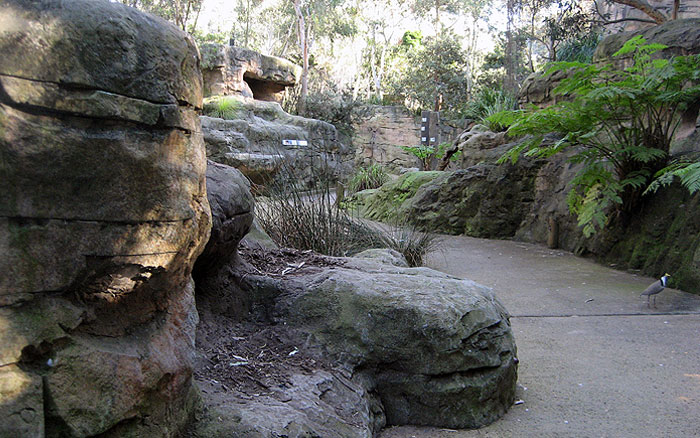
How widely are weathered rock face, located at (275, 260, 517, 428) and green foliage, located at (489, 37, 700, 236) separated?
3306 millimetres

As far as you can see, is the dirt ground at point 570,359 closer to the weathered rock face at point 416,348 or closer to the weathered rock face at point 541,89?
the weathered rock face at point 416,348

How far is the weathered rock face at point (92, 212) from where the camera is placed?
1.18m

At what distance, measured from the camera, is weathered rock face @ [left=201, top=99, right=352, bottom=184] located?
9.75 meters

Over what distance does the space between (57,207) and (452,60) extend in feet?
73.0

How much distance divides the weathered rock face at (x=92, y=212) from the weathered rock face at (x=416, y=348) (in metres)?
0.88

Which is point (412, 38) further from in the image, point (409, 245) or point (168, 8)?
point (409, 245)

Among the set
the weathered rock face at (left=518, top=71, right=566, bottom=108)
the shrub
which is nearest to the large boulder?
the weathered rock face at (left=518, top=71, right=566, bottom=108)

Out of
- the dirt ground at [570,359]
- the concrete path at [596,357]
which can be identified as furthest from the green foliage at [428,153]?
the dirt ground at [570,359]

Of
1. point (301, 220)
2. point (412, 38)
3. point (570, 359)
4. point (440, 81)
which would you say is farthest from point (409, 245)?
point (412, 38)

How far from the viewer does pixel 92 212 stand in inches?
51.1

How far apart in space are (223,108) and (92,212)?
1139 centimetres

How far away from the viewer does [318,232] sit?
4039mm

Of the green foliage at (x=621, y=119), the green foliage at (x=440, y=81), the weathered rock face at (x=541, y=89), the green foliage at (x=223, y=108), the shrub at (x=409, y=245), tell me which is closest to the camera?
the green foliage at (x=621, y=119)

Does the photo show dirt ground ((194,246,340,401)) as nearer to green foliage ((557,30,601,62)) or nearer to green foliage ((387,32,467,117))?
green foliage ((557,30,601,62))
